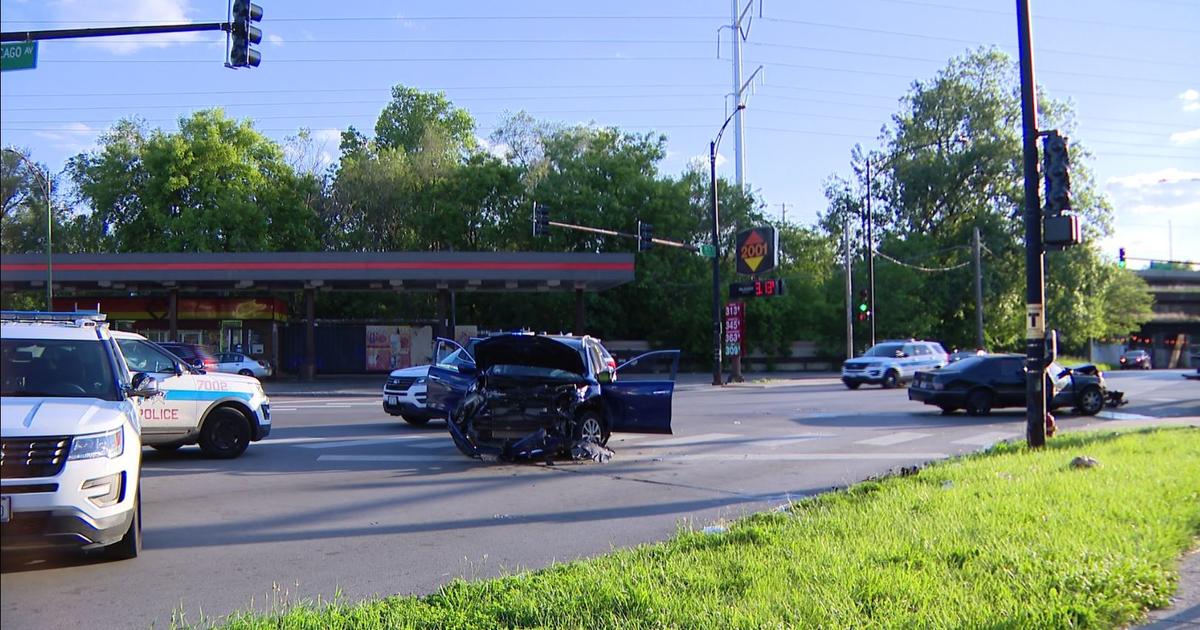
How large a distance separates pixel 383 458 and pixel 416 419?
4.71m

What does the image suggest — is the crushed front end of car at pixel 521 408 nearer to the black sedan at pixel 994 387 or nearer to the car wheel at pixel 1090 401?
the black sedan at pixel 994 387

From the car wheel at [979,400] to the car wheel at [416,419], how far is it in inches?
493

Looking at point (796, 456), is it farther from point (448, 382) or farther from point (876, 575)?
point (876, 575)

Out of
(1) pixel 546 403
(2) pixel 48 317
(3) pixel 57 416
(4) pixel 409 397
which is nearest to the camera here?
(3) pixel 57 416

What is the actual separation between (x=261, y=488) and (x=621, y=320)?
1678 inches

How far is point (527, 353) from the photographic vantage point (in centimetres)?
1384

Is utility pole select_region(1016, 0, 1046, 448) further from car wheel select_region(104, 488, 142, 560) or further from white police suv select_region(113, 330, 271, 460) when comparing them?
car wheel select_region(104, 488, 142, 560)

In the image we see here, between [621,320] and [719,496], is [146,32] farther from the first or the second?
[621,320]

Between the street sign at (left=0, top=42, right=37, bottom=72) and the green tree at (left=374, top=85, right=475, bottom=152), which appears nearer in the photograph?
the street sign at (left=0, top=42, right=37, bottom=72)

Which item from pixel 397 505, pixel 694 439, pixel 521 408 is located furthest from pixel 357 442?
pixel 397 505

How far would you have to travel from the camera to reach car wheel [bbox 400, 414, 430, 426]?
61.2 ft

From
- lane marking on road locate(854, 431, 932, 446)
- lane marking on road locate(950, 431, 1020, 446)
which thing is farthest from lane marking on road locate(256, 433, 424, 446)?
lane marking on road locate(950, 431, 1020, 446)

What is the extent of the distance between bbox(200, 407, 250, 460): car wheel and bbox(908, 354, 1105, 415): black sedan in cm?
1570

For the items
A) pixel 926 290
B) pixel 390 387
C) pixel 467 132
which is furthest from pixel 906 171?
pixel 390 387
